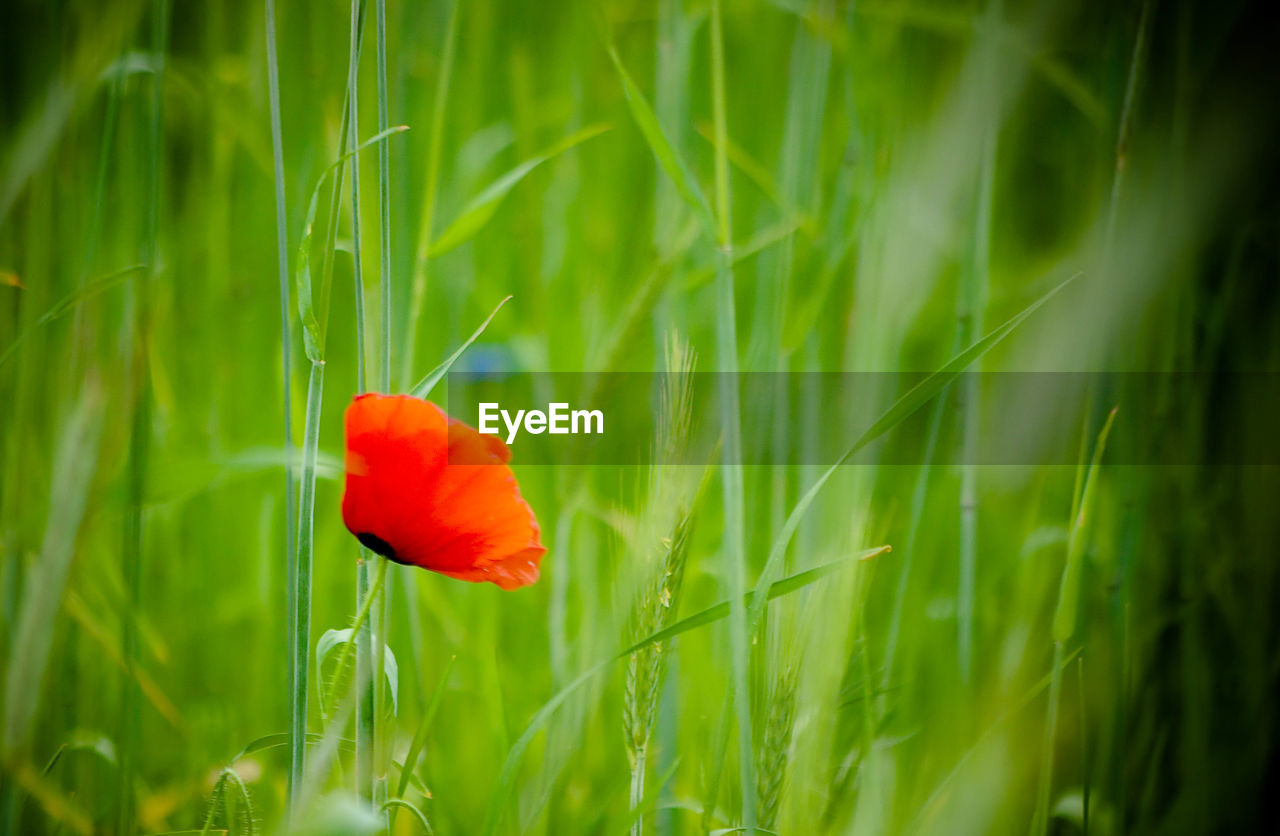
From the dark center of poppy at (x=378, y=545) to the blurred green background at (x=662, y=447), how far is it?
37 mm

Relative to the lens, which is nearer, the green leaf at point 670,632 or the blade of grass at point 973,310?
the green leaf at point 670,632

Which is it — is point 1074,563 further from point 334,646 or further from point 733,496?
point 334,646

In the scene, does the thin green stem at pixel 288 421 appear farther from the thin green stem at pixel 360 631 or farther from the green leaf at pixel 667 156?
the green leaf at pixel 667 156

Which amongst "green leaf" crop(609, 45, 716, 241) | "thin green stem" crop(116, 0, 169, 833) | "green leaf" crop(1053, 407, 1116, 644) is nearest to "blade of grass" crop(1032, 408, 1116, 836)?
"green leaf" crop(1053, 407, 1116, 644)

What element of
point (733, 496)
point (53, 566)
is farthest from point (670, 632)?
point (53, 566)

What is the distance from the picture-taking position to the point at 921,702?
0.57 meters

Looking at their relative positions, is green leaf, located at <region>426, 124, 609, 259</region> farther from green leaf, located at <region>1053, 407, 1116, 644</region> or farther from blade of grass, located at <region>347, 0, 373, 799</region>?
green leaf, located at <region>1053, 407, 1116, 644</region>

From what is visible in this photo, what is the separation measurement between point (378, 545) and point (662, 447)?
13cm

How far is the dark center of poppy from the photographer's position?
316 mm

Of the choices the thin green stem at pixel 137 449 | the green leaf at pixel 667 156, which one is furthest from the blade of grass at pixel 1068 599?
the thin green stem at pixel 137 449

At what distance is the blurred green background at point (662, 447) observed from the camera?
0.40m

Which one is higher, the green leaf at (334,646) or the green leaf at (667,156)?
the green leaf at (667,156)

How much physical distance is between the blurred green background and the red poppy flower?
1.4 inches

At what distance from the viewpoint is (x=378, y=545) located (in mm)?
319
